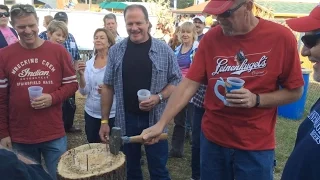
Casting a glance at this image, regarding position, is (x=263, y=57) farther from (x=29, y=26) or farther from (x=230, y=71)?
(x=29, y=26)

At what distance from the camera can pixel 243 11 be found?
2.58 metres

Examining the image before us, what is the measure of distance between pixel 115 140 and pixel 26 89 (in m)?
1.01

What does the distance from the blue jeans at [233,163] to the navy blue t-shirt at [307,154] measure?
759mm

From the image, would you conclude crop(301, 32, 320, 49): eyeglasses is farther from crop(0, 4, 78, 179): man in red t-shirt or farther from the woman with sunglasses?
the woman with sunglasses

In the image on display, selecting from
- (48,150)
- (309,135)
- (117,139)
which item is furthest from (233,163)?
(48,150)

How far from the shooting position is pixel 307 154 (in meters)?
1.73

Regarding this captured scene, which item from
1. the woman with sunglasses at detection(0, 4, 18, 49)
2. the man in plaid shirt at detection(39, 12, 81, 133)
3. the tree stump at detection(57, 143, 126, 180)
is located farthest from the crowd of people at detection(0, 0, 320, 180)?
the woman with sunglasses at detection(0, 4, 18, 49)

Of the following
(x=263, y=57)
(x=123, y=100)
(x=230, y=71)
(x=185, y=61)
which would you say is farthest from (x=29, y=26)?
(x=185, y=61)

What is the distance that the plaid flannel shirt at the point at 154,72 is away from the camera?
12.0 feet

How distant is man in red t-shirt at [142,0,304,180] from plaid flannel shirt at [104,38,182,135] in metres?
0.80

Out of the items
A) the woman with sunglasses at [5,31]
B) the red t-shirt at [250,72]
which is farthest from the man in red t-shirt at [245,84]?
the woman with sunglasses at [5,31]

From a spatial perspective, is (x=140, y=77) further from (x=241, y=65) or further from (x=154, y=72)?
(x=241, y=65)

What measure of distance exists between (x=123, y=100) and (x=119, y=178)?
3.44ft

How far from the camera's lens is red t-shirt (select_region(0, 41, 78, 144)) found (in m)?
3.32
